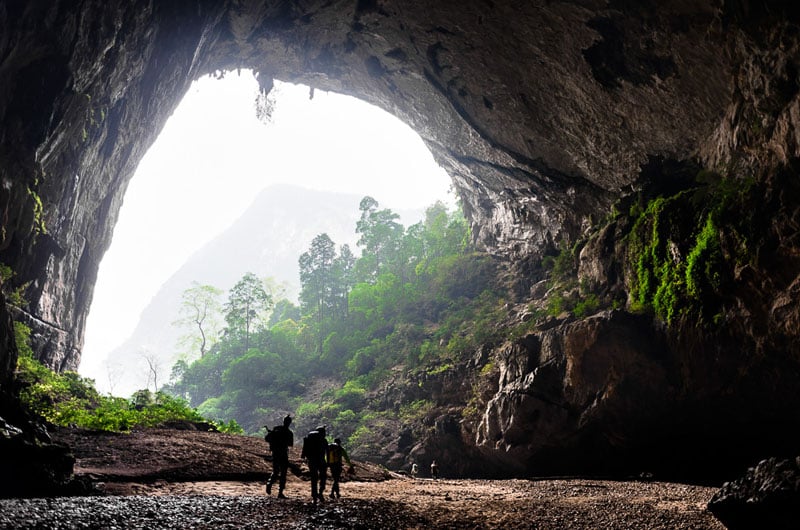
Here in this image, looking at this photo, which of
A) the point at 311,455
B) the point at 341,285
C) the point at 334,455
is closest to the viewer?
the point at 311,455

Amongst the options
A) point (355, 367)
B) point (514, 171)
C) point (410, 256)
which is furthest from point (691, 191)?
point (410, 256)

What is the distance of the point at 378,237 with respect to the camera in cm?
5209

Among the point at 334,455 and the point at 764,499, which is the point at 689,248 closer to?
the point at 764,499

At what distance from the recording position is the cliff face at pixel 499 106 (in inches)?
469

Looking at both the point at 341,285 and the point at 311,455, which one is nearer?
the point at 311,455

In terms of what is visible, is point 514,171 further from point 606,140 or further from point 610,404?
point 610,404

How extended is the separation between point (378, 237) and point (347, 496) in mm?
43268

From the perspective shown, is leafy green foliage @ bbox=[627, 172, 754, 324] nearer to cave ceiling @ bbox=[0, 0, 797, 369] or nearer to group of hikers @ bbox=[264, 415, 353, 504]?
cave ceiling @ bbox=[0, 0, 797, 369]

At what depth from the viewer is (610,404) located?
1512 cm

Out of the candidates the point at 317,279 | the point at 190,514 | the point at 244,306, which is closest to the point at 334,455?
the point at 190,514

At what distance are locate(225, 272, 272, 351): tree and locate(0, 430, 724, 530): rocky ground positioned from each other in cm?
4156

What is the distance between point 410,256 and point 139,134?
30.6 meters

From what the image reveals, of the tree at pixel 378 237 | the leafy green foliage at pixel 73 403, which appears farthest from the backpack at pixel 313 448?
the tree at pixel 378 237

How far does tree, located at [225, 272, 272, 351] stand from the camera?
175 feet
